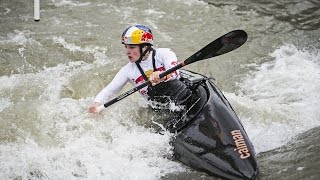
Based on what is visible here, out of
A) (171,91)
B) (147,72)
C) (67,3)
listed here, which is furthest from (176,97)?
(67,3)

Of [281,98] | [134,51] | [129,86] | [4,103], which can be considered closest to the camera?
[134,51]

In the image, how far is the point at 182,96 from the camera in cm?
555

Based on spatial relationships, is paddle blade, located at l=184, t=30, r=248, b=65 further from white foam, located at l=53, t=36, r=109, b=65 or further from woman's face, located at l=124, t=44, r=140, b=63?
white foam, located at l=53, t=36, r=109, b=65

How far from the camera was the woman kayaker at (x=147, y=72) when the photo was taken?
5578 mm

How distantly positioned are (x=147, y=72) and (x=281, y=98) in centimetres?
290

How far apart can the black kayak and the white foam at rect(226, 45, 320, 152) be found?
2.26ft

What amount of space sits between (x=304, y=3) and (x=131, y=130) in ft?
27.1

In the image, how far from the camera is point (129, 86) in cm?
802

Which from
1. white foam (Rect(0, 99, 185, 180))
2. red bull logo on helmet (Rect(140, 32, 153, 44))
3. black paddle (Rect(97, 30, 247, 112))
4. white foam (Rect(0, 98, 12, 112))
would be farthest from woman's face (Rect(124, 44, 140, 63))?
white foam (Rect(0, 98, 12, 112))

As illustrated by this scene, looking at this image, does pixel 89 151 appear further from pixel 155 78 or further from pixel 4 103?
pixel 4 103

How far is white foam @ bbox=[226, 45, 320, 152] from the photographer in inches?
235

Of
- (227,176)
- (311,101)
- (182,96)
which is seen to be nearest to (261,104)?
(311,101)

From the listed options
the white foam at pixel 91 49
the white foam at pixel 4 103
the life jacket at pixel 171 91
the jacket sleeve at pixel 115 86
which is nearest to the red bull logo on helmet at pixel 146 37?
the life jacket at pixel 171 91

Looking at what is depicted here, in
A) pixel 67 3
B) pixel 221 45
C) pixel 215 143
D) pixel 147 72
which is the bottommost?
pixel 67 3
